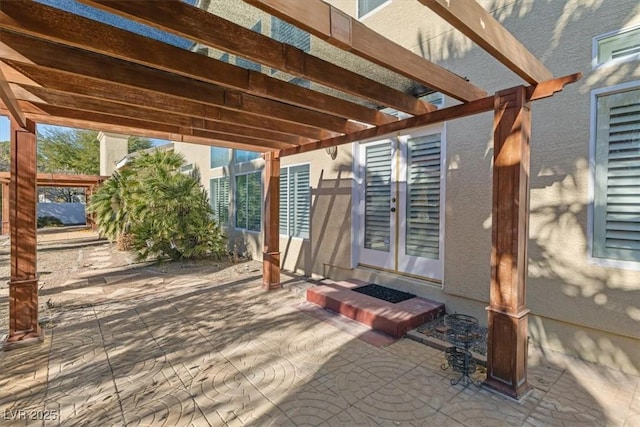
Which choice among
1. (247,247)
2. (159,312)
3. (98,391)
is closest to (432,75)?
(98,391)

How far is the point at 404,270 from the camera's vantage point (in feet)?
17.4

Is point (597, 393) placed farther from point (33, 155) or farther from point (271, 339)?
point (33, 155)

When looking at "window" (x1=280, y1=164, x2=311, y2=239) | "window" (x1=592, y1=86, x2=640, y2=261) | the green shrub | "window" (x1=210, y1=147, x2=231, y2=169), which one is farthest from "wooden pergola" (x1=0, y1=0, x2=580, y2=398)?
the green shrub

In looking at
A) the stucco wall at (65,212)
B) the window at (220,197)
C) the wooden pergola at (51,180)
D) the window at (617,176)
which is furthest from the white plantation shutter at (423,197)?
the stucco wall at (65,212)

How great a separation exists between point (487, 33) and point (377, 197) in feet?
12.3

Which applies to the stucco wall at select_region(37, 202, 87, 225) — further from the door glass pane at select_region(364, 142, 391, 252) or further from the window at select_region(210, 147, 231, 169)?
the door glass pane at select_region(364, 142, 391, 252)

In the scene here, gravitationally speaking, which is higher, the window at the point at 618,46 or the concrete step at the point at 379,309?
the window at the point at 618,46

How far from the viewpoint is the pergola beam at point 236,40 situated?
1865 mm

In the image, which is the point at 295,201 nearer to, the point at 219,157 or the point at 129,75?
the point at 219,157

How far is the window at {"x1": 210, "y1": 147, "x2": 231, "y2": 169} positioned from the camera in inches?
430

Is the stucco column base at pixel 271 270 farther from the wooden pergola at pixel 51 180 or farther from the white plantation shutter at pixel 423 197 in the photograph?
the wooden pergola at pixel 51 180

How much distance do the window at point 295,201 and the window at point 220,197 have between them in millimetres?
3629

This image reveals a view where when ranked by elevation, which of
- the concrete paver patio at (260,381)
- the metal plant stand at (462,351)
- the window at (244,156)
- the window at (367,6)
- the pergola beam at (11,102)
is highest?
the window at (367,6)

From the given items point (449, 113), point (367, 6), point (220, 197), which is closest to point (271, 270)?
point (449, 113)
